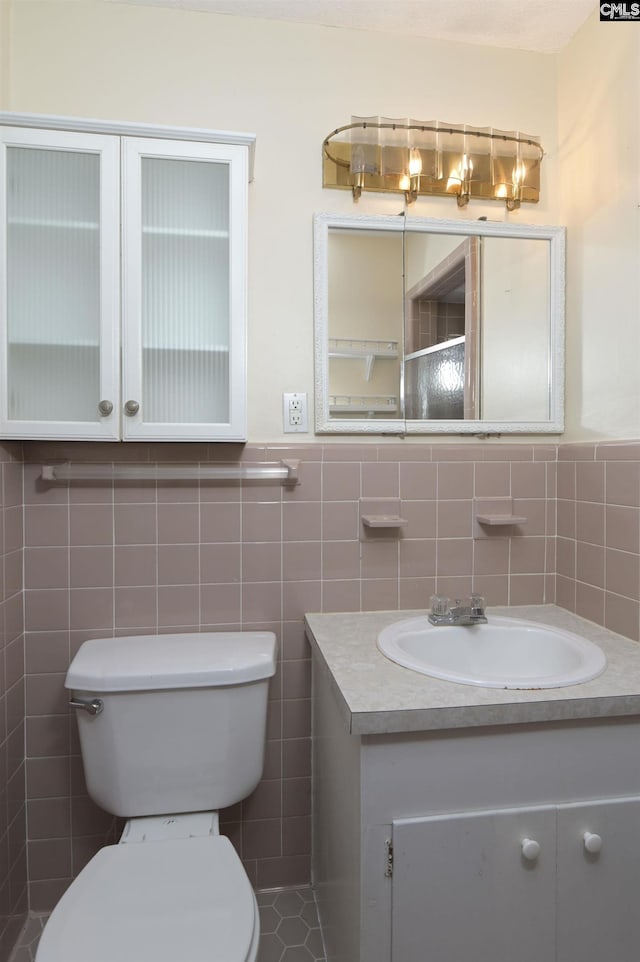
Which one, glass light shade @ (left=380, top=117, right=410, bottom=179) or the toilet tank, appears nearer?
the toilet tank

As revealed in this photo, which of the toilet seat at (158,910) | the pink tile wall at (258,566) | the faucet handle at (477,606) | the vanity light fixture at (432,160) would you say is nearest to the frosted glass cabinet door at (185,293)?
the pink tile wall at (258,566)

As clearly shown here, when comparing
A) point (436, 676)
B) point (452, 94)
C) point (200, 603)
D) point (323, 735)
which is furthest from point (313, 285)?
point (323, 735)

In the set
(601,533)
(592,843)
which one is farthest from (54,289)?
(592,843)

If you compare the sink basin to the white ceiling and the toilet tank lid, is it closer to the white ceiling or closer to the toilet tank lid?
the toilet tank lid

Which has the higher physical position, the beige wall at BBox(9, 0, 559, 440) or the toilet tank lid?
the beige wall at BBox(9, 0, 559, 440)

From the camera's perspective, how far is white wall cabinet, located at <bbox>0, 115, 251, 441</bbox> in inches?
49.1

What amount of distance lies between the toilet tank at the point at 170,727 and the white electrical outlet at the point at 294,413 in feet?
1.99

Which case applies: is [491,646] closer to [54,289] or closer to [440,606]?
[440,606]

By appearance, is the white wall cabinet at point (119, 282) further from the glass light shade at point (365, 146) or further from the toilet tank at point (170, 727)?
the toilet tank at point (170, 727)

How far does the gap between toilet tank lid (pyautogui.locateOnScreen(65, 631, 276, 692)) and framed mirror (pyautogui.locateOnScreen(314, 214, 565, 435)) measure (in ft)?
2.03

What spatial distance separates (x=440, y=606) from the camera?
1.42 m

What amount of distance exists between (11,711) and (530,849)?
3.97 ft

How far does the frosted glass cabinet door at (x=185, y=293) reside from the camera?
1.27m

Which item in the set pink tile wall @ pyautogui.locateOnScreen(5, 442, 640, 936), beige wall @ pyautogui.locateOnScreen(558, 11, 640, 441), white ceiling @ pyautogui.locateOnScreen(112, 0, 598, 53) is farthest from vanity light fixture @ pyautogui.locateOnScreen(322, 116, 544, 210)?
pink tile wall @ pyautogui.locateOnScreen(5, 442, 640, 936)
